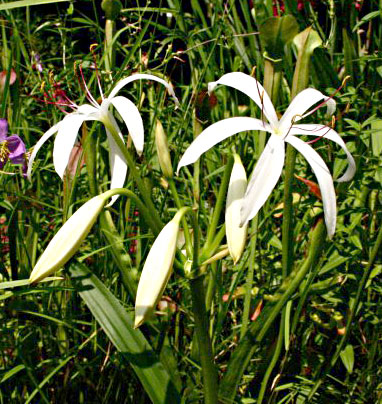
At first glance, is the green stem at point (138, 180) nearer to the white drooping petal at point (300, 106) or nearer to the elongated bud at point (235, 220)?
the elongated bud at point (235, 220)

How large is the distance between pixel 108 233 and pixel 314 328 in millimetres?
614

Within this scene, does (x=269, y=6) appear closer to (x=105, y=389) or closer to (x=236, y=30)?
(x=236, y=30)

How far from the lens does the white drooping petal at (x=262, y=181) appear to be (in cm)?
80

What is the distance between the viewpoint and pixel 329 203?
84 centimetres

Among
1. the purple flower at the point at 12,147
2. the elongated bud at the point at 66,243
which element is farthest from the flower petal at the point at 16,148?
the elongated bud at the point at 66,243

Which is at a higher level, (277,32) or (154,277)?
(277,32)

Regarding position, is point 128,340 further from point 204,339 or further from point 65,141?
point 65,141

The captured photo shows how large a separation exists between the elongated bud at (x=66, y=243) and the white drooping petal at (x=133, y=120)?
15 cm

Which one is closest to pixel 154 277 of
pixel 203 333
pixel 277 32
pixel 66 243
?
pixel 66 243

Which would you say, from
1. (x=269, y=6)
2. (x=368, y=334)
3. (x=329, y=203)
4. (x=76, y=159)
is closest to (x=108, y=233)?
(x=76, y=159)

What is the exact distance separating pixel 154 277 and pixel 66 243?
133 millimetres

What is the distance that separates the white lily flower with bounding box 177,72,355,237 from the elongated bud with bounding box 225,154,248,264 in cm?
7

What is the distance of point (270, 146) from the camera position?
0.87 m

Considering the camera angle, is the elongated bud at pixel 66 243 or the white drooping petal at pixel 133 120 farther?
the white drooping petal at pixel 133 120
